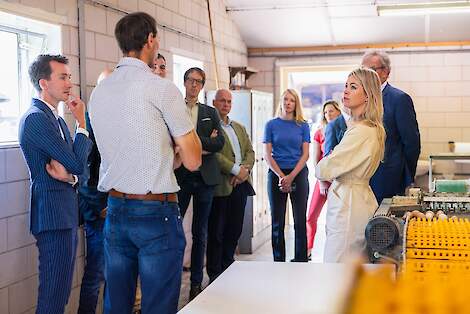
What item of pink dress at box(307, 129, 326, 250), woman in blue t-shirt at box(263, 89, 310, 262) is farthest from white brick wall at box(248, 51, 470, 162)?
woman in blue t-shirt at box(263, 89, 310, 262)

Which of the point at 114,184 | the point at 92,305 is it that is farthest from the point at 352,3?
the point at 114,184

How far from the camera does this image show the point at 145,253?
2406mm

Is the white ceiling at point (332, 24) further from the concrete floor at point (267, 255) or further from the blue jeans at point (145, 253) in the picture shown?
the blue jeans at point (145, 253)

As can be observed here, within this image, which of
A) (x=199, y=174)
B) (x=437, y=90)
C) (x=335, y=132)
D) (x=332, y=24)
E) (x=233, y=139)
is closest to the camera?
(x=335, y=132)

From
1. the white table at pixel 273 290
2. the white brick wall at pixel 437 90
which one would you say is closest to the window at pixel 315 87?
the white brick wall at pixel 437 90

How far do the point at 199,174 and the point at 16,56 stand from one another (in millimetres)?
1538

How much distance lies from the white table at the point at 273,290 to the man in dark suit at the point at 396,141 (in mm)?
2087

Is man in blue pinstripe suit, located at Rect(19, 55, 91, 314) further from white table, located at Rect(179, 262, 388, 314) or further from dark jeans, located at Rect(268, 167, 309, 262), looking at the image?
dark jeans, located at Rect(268, 167, 309, 262)

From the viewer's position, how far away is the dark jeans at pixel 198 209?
15.0 ft

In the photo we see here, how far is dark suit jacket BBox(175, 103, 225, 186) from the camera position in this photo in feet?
14.7

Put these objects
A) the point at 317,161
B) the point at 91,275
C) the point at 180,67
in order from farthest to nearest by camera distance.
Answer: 1. the point at 317,161
2. the point at 180,67
3. the point at 91,275

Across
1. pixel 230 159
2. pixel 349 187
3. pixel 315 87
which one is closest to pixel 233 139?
pixel 230 159

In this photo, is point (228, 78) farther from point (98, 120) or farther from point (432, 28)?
point (98, 120)

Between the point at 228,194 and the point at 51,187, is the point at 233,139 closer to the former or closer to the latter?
the point at 228,194
